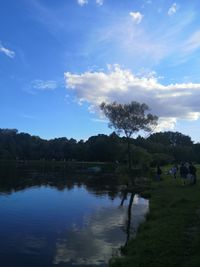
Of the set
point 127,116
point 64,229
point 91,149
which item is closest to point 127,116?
point 127,116

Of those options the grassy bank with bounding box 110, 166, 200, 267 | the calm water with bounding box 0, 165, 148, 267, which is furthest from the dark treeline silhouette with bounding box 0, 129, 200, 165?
the grassy bank with bounding box 110, 166, 200, 267

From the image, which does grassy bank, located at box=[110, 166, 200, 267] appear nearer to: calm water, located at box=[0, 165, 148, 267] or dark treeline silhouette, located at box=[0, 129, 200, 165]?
calm water, located at box=[0, 165, 148, 267]

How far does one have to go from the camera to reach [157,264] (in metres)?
12.7

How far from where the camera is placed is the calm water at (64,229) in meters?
16.5

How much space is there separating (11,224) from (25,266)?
844cm

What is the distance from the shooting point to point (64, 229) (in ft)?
72.8

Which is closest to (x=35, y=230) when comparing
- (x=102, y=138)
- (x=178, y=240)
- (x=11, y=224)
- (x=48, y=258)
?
(x=11, y=224)

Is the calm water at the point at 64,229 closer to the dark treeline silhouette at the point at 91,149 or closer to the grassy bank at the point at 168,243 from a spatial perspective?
the grassy bank at the point at 168,243

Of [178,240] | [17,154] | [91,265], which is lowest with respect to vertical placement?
[91,265]

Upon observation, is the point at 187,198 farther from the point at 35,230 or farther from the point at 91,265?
the point at 91,265

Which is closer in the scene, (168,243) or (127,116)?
(168,243)

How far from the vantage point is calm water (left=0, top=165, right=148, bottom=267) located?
16469mm

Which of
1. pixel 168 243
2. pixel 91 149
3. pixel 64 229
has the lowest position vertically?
pixel 64 229

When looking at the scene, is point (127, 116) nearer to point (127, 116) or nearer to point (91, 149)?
point (127, 116)
